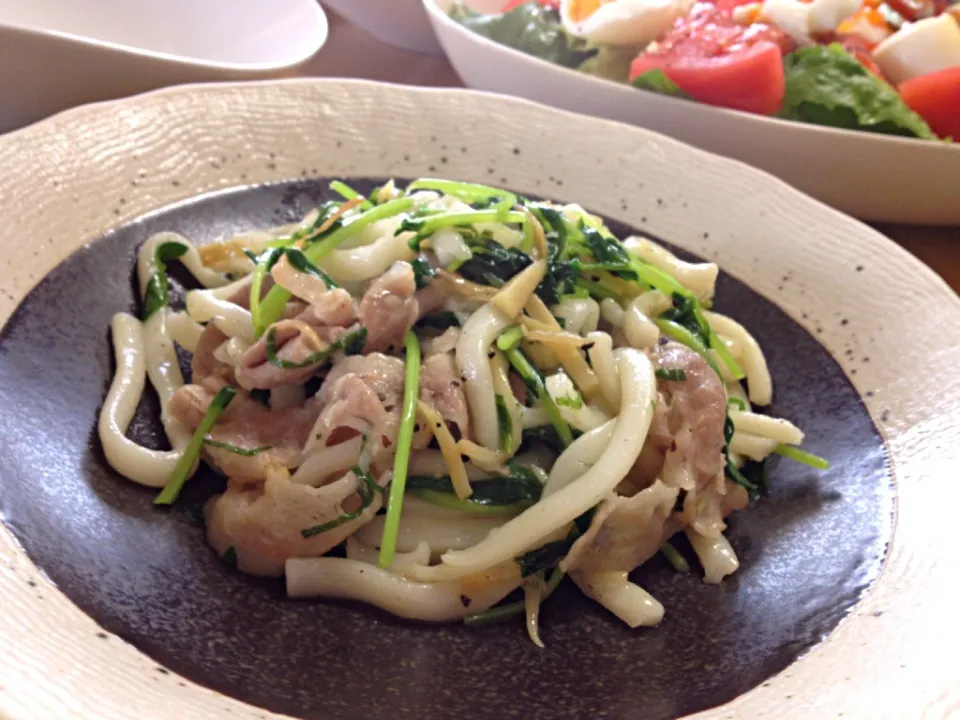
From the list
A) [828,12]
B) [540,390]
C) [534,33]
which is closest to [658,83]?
[534,33]

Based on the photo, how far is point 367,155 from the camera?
8.59 ft

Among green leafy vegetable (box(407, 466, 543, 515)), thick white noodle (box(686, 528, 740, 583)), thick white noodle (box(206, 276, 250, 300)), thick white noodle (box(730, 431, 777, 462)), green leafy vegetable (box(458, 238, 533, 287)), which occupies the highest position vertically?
green leafy vegetable (box(458, 238, 533, 287))

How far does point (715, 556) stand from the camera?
1836 millimetres

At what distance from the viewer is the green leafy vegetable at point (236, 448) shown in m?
1.75

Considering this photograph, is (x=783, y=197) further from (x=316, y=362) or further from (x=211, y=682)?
(x=211, y=682)

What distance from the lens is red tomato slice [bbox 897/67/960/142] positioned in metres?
3.31

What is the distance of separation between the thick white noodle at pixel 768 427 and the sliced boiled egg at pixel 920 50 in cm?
222

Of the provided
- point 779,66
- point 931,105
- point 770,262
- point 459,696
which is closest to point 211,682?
point 459,696

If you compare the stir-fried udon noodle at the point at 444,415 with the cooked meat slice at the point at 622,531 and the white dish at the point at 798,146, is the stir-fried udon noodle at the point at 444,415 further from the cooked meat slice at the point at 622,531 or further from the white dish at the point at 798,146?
the white dish at the point at 798,146

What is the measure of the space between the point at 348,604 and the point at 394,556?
0.45 ft

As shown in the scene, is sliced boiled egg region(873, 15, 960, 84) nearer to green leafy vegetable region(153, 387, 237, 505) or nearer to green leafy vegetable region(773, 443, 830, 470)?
green leafy vegetable region(773, 443, 830, 470)

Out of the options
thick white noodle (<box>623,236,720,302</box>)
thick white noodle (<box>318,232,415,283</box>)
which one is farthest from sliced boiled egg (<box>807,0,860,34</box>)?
thick white noodle (<box>318,232,415,283</box>)

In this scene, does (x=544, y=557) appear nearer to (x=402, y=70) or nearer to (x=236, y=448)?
(x=236, y=448)

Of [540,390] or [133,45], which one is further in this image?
[133,45]
